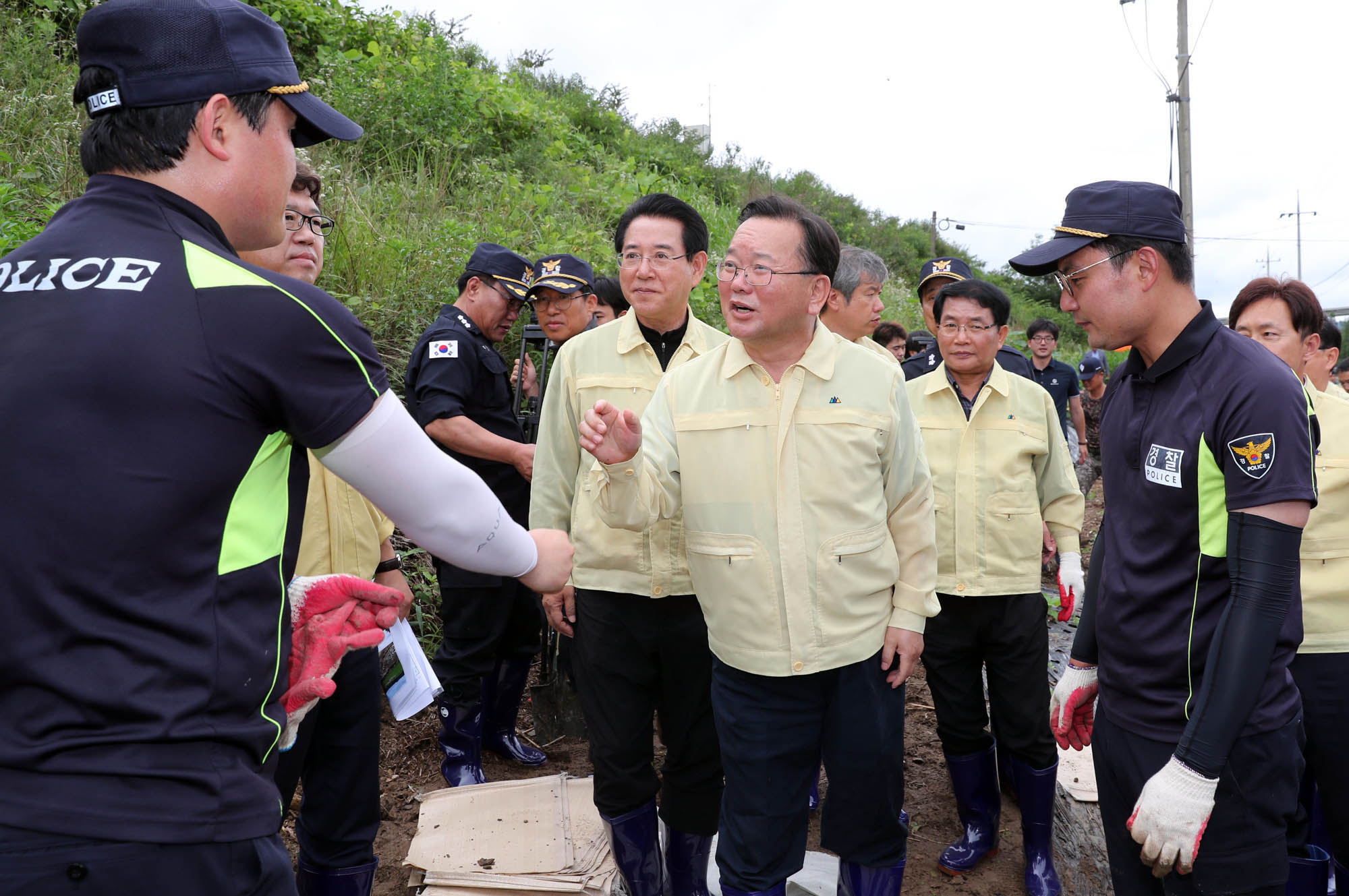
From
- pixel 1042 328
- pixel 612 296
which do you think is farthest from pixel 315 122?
pixel 1042 328

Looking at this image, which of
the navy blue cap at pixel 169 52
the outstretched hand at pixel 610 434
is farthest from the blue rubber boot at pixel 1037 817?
the navy blue cap at pixel 169 52

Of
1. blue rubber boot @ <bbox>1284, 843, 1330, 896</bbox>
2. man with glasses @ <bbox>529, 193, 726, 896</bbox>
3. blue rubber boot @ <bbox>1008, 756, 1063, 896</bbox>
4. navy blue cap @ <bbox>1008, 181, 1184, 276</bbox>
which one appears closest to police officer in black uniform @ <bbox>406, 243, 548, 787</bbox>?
man with glasses @ <bbox>529, 193, 726, 896</bbox>

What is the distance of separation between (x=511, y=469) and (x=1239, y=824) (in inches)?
128

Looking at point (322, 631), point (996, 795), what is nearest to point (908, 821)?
point (996, 795)

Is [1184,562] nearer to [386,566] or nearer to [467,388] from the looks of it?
[386,566]

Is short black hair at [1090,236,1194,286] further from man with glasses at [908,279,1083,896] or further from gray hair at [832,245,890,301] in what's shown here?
gray hair at [832,245,890,301]

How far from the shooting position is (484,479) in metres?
4.20

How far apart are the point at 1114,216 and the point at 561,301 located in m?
3.08

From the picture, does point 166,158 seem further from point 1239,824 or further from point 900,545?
point 1239,824

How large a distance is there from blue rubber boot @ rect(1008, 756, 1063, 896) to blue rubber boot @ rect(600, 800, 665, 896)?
1.43 m

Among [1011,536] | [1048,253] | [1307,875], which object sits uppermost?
[1048,253]

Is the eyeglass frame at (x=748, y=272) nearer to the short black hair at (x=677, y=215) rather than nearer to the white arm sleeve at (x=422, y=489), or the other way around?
the short black hair at (x=677, y=215)

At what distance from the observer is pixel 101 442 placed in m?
1.13

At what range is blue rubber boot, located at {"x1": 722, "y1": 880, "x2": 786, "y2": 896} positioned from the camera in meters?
2.56
